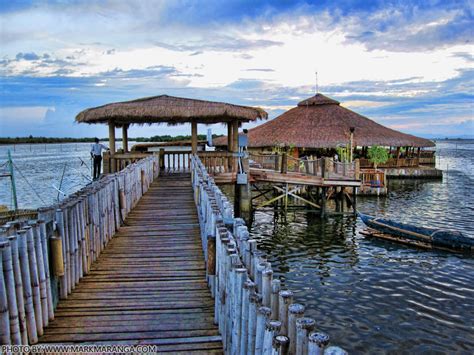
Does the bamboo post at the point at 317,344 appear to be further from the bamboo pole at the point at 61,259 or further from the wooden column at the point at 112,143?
the wooden column at the point at 112,143

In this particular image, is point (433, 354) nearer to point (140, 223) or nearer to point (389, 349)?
point (389, 349)

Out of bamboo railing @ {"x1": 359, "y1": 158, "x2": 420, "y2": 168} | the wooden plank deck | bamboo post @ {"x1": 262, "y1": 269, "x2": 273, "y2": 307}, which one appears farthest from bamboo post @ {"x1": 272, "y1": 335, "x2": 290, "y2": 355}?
bamboo railing @ {"x1": 359, "y1": 158, "x2": 420, "y2": 168}

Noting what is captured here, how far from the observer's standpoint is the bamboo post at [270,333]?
9.00ft

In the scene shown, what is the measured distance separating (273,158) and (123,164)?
789cm

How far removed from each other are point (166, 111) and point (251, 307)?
50.2 ft

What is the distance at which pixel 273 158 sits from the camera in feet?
71.3

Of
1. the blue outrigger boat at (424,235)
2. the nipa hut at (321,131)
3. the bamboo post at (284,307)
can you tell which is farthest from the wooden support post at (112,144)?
the nipa hut at (321,131)

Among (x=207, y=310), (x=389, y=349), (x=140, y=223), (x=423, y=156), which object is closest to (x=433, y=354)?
(x=389, y=349)

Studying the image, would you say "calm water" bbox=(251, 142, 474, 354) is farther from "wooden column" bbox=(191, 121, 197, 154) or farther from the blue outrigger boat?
"wooden column" bbox=(191, 121, 197, 154)

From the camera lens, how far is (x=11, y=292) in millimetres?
4031

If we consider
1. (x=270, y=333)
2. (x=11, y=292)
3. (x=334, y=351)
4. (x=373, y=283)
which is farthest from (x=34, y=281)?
(x=373, y=283)

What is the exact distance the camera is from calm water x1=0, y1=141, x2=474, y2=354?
31.0ft

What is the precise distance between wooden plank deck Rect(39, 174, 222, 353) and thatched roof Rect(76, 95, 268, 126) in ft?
31.4

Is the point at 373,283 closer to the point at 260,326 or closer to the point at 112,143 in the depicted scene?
the point at 260,326
